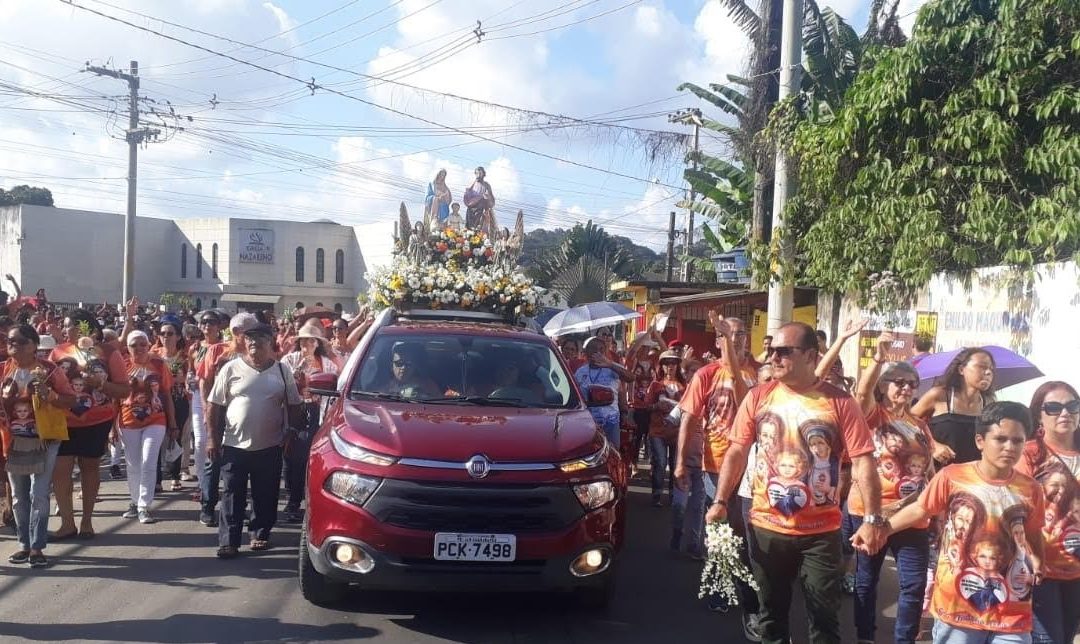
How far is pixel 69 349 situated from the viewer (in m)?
8.18

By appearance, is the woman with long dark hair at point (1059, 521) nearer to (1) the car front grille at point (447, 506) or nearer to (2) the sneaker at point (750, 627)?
(2) the sneaker at point (750, 627)

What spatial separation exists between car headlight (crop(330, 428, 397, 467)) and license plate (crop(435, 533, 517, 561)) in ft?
1.64

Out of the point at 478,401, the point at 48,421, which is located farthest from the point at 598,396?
the point at 48,421

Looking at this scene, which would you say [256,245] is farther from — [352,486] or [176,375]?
[352,486]

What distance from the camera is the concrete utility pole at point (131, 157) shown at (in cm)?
2931

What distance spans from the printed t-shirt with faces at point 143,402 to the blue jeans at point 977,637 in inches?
269

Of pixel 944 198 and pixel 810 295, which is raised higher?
pixel 944 198

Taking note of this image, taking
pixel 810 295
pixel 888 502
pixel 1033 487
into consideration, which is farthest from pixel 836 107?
pixel 1033 487

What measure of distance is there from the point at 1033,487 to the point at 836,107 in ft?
38.4

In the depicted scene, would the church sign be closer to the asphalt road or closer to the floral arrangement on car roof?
the floral arrangement on car roof

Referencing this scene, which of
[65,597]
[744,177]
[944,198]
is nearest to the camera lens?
[65,597]

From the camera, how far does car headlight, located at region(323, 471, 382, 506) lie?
17.0ft

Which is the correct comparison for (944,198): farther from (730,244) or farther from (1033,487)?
(730,244)

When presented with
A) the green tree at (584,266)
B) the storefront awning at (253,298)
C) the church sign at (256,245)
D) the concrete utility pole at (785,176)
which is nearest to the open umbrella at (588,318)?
the concrete utility pole at (785,176)
